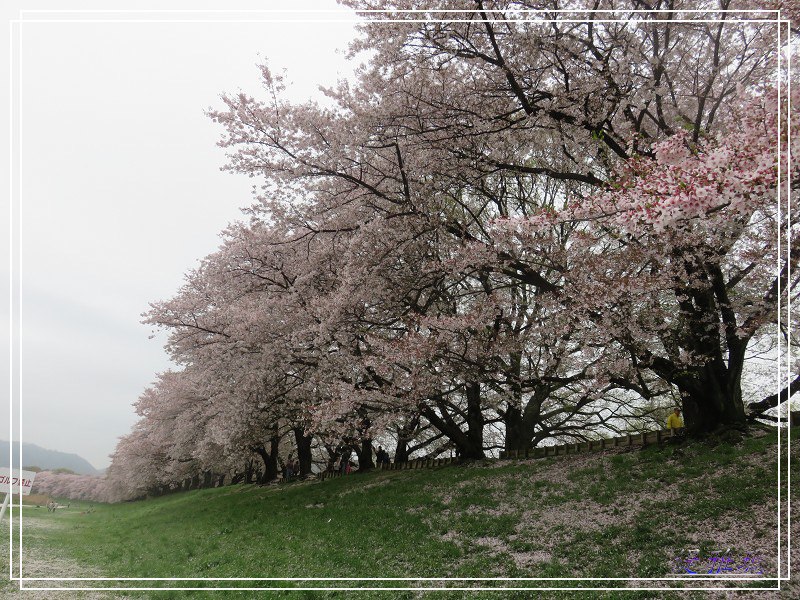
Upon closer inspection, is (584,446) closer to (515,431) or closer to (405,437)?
(515,431)

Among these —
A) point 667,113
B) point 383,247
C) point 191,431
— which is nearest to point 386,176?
point 383,247

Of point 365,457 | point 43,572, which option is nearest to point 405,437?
point 365,457

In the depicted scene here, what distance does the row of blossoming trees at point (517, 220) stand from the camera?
9195 mm

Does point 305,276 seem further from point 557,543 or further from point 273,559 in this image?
point 557,543

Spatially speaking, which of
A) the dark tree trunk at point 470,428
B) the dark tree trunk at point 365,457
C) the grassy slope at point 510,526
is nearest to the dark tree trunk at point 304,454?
the dark tree trunk at point 365,457

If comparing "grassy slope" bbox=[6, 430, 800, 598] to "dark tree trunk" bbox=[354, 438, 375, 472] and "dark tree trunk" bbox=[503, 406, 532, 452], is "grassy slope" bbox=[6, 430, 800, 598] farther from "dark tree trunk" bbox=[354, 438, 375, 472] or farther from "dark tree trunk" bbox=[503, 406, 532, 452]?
"dark tree trunk" bbox=[354, 438, 375, 472]

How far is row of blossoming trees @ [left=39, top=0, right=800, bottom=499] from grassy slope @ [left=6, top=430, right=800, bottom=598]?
6.99 feet

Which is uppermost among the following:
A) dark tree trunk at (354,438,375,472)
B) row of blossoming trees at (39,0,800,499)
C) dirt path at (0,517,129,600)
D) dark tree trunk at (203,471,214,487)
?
row of blossoming trees at (39,0,800,499)

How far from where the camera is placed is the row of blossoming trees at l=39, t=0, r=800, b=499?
30.2 feet

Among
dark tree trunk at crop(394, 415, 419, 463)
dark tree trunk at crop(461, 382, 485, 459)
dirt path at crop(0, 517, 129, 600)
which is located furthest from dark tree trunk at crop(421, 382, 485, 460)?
dirt path at crop(0, 517, 129, 600)

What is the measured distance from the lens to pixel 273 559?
39.6 ft

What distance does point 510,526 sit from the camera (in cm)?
1124

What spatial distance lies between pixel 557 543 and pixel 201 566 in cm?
860

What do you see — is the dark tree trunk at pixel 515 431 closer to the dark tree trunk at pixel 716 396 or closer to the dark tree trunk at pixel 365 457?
the dark tree trunk at pixel 716 396
